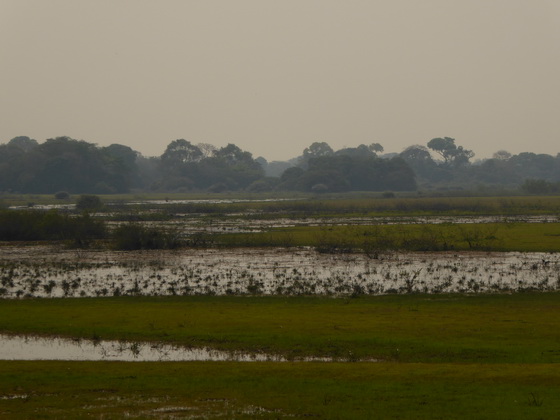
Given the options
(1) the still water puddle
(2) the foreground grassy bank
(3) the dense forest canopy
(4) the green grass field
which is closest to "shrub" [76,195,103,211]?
(3) the dense forest canopy

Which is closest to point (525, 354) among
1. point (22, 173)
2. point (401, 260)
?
point (401, 260)

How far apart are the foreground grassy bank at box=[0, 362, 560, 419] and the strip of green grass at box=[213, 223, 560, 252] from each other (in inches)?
1139

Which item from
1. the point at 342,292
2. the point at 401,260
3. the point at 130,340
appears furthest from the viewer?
the point at 401,260

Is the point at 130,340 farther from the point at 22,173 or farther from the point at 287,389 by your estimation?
the point at 22,173

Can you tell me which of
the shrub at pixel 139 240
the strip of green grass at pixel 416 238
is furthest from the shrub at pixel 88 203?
the shrub at pixel 139 240

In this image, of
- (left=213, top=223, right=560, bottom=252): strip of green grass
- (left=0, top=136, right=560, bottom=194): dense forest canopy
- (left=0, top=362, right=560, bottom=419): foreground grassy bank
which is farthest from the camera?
(left=0, top=136, right=560, bottom=194): dense forest canopy

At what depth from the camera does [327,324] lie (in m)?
24.4

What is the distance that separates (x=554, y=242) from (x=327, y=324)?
2967cm

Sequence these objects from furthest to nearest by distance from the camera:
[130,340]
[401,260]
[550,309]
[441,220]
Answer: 1. [441,220]
2. [401,260]
3. [550,309]
4. [130,340]

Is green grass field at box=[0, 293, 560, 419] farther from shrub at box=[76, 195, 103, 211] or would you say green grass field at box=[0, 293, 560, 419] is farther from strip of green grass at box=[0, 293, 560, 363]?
shrub at box=[76, 195, 103, 211]

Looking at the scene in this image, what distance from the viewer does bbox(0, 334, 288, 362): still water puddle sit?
2075 centimetres

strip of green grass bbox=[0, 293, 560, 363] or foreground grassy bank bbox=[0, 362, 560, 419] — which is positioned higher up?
foreground grassy bank bbox=[0, 362, 560, 419]

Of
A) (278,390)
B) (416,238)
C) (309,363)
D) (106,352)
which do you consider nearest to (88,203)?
(416,238)

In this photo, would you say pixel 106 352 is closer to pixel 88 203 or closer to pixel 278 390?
pixel 278 390
